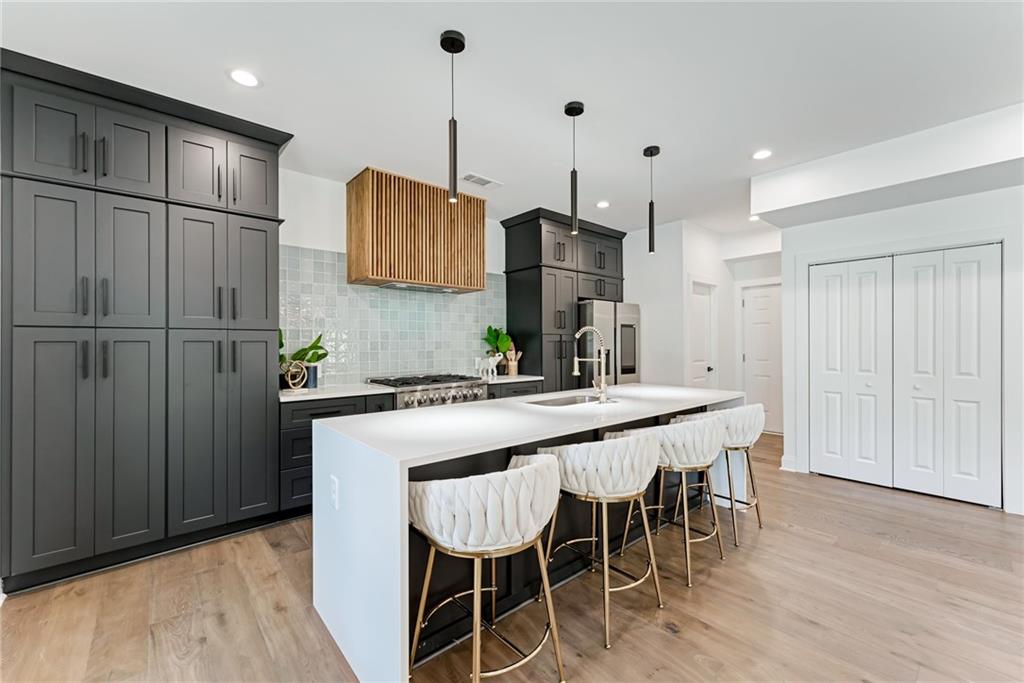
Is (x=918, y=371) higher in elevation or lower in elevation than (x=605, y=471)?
higher

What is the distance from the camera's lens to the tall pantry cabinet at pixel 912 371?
128 inches

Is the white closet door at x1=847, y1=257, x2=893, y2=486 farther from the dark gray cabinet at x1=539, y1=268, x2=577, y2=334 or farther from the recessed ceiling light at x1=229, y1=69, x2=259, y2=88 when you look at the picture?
the recessed ceiling light at x1=229, y1=69, x2=259, y2=88

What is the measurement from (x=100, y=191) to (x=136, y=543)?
191 cm

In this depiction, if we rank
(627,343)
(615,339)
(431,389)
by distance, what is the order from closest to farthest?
(431,389) < (615,339) < (627,343)

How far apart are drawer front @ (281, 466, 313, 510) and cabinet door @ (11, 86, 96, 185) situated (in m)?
2.01

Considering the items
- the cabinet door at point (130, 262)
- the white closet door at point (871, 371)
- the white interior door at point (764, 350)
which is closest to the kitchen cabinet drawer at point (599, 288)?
the white interior door at point (764, 350)

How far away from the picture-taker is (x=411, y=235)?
12.7 feet

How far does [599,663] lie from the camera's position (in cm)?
169

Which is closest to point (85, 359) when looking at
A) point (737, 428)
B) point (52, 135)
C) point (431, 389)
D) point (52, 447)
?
point (52, 447)

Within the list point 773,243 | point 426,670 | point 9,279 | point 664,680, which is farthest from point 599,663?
point 773,243

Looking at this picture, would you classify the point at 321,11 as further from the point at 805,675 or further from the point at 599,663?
the point at 805,675

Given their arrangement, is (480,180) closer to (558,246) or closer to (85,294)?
(558,246)

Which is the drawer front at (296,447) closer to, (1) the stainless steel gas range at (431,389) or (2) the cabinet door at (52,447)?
(1) the stainless steel gas range at (431,389)

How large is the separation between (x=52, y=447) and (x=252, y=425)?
896mm
